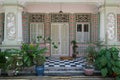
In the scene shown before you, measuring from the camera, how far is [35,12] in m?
11.6

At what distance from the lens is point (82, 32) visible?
12.4 meters

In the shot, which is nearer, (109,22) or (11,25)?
(11,25)

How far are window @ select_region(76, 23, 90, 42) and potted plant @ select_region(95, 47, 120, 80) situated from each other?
4.63 metres

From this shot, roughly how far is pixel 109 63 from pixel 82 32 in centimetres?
514

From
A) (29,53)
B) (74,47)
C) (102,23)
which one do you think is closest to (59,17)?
(74,47)

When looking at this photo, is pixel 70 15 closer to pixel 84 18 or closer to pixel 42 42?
pixel 84 18

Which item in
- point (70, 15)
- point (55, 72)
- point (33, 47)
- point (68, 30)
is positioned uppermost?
point (70, 15)

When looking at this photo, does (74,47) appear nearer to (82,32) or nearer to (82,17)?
(82,32)

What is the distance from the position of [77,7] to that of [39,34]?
9.33ft

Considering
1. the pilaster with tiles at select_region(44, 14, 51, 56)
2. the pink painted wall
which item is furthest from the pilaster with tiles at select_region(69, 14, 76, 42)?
the pilaster with tiles at select_region(44, 14, 51, 56)

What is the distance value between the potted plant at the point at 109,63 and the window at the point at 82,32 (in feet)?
15.2

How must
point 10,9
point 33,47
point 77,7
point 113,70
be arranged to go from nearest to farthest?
point 113,70 < point 33,47 < point 10,9 < point 77,7

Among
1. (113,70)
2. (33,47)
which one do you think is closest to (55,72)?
(33,47)

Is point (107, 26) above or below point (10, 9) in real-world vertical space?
below
